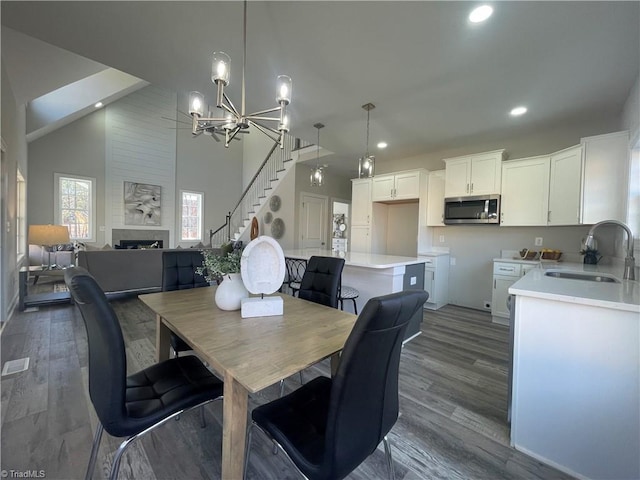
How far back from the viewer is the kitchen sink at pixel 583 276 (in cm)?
216

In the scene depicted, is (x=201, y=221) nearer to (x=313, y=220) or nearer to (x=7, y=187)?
(x=313, y=220)

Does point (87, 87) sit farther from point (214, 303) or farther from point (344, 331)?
point (344, 331)

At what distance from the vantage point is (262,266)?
61.2 inches

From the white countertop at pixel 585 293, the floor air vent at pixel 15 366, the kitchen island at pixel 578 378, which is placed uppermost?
the white countertop at pixel 585 293

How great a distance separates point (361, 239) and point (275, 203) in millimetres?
2367

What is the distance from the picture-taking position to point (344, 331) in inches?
54.3

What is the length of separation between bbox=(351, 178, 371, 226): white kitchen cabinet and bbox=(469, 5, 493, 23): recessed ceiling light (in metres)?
3.33

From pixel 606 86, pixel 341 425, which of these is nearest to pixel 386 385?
pixel 341 425

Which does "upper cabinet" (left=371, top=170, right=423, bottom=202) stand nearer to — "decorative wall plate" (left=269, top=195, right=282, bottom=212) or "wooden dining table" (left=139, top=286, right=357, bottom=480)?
"decorative wall plate" (left=269, top=195, right=282, bottom=212)

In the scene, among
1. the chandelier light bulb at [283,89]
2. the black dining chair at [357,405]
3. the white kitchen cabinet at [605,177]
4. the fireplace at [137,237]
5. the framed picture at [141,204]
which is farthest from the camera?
the framed picture at [141,204]

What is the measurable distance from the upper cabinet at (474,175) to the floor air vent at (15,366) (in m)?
5.36

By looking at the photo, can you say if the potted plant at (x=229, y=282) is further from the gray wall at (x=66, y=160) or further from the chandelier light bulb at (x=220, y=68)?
the gray wall at (x=66, y=160)

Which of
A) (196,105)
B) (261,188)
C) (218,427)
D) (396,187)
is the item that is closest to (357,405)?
(218,427)

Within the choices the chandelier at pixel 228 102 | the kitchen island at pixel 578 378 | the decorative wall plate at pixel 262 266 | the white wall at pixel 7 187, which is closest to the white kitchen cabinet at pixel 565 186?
the kitchen island at pixel 578 378
